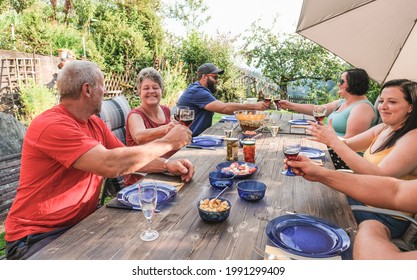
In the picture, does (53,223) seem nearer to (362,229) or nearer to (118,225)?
(118,225)

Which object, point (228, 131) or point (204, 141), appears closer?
point (228, 131)

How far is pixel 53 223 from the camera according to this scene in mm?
1675

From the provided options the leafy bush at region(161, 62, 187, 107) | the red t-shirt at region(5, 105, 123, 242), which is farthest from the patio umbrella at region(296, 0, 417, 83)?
the leafy bush at region(161, 62, 187, 107)

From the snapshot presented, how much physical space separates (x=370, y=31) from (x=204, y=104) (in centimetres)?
200

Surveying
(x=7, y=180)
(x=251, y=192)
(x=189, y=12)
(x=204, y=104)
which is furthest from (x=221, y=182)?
(x=189, y=12)

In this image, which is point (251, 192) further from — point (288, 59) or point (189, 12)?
point (189, 12)

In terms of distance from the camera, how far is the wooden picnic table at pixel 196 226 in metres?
1.12

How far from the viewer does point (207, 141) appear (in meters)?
2.79

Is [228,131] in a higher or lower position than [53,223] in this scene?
higher

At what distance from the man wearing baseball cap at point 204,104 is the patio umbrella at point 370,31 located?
1.05 meters

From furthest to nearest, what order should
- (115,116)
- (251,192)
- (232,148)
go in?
(115,116), (232,148), (251,192)

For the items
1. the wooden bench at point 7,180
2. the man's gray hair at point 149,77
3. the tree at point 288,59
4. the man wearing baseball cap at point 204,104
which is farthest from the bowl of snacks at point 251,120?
the tree at point 288,59
